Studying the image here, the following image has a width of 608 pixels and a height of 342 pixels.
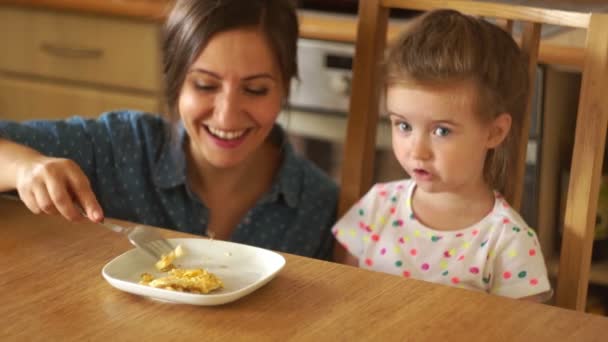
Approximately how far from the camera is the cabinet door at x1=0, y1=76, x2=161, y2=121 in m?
2.62

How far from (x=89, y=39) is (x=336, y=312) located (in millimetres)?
1861

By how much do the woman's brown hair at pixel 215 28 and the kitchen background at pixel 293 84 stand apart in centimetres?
Answer: 25

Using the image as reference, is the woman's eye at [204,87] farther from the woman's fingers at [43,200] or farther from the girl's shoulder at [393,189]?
the woman's fingers at [43,200]

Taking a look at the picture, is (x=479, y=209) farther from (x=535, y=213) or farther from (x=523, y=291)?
(x=535, y=213)

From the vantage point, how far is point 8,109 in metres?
2.83

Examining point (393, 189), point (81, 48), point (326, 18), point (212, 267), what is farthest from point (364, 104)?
point (81, 48)

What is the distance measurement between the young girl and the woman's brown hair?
27 centimetres

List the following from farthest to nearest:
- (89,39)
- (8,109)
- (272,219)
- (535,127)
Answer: (8,109)
(89,39)
(535,127)
(272,219)

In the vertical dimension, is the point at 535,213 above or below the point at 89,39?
below

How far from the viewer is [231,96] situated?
5.01 feet

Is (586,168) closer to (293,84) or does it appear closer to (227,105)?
(227,105)

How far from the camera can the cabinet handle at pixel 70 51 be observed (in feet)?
8.67

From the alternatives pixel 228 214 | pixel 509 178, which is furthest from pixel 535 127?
pixel 228 214

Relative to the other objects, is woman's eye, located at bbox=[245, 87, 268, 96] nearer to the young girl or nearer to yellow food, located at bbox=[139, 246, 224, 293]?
the young girl
